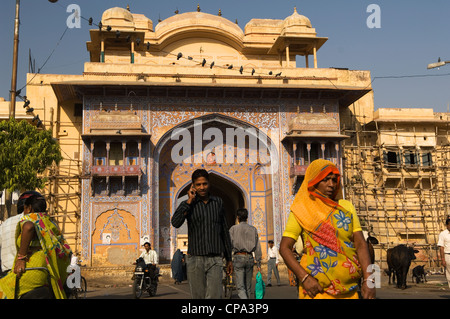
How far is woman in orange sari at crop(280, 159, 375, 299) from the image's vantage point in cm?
333

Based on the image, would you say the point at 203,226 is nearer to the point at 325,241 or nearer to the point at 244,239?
the point at 325,241

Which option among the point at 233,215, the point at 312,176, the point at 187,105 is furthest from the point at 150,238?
the point at 312,176

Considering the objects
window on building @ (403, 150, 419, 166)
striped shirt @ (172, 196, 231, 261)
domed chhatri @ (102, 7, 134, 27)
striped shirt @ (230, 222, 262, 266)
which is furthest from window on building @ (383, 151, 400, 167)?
striped shirt @ (172, 196, 231, 261)

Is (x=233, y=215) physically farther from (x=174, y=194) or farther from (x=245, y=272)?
(x=245, y=272)

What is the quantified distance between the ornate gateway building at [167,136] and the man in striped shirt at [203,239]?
1331cm

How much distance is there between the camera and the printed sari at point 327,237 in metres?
3.35

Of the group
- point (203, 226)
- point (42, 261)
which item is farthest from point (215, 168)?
point (42, 261)

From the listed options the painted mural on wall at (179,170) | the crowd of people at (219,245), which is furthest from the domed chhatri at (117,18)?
the crowd of people at (219,245)

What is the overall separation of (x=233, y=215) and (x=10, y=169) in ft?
40.4

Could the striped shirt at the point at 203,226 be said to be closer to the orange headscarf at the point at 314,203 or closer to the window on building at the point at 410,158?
the orange headscarf at the point at 314,203

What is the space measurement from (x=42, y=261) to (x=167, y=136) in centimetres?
1509

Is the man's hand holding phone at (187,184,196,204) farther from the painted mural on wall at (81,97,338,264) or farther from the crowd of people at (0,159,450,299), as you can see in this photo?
the painted mural on wall at (81,97,338,264)

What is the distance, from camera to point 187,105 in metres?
19.5

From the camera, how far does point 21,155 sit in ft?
45.6
